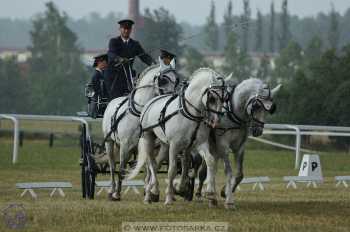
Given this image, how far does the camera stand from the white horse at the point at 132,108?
16.7 meters

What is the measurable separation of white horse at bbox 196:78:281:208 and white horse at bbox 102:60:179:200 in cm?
115

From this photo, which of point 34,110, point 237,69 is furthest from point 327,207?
point 237,69

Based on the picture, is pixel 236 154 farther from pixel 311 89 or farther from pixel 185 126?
pixel 311 89

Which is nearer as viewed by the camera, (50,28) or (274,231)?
(274,231)

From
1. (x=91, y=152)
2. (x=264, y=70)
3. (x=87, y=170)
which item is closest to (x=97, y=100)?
(x=91, y=152)

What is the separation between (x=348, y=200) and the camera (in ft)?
57.1

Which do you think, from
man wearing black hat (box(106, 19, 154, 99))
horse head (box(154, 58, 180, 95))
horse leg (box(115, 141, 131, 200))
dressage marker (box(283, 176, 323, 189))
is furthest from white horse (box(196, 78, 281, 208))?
dressage marker (box(283, 176, 323, 189))

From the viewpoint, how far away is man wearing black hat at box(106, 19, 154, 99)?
1791 centimetres

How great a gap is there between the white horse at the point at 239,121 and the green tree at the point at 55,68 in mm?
72327

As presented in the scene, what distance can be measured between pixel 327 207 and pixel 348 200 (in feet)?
6.54

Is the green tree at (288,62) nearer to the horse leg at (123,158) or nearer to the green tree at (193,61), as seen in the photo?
the green tree at (193,61)

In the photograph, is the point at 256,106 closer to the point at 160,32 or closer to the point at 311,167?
the point at 311,167

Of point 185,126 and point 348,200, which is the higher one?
point 185,126

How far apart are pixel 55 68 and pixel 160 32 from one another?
1346 cm
